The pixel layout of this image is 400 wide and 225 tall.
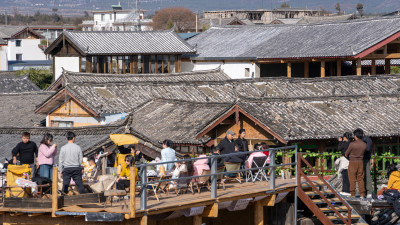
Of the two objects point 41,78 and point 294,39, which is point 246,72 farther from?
point 41,78

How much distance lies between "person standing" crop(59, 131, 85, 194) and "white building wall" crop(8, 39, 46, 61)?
292ft

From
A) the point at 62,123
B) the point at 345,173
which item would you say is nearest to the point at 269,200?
the point at 345,173

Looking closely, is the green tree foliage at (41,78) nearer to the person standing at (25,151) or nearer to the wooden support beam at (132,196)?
the person standing at (25,151)

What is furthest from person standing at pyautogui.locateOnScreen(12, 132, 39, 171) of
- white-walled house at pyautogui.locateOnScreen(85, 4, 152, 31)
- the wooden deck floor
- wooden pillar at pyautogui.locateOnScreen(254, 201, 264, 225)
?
white-walled house at pyautogui.locateOnScreen(85, 4, 152, 31)

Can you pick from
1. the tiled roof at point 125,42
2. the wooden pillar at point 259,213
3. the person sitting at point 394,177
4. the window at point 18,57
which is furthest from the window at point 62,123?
the window at point 18,57

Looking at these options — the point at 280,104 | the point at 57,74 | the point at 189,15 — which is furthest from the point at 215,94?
the point at 189,15

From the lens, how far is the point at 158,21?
5782 inches

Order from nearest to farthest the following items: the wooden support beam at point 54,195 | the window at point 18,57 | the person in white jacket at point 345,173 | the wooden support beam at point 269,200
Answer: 1. the wooden support beam at point 54,195
2. the wooden support beam at point 269,200
3. the person in white jacket at point 345,173
4. the window at point 18,57

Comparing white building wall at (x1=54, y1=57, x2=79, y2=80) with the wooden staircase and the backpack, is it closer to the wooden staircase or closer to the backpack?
the wooden staircase

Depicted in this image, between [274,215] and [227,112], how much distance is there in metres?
9.45

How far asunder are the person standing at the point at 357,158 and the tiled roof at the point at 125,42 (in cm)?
3899

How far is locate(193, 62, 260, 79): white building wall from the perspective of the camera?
2375 inches

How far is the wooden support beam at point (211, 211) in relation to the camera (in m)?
19.6

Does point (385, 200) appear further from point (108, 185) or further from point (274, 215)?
point (108, 185)
